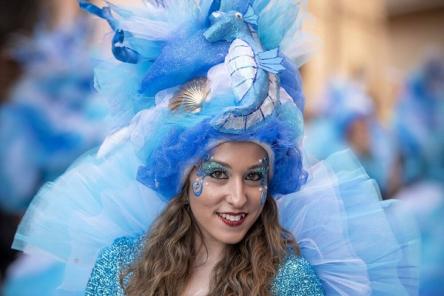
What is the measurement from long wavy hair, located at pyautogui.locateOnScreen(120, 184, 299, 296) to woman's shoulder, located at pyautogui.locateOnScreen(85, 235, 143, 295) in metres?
0.03

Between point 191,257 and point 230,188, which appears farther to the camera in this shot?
point 191,257

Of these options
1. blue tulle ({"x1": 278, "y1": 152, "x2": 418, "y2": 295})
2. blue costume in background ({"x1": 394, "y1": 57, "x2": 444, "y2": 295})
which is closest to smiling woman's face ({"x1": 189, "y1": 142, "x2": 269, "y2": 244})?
blue tulle ({"x1": 278, "y1": 152, "x2": 418, "y2": 295})

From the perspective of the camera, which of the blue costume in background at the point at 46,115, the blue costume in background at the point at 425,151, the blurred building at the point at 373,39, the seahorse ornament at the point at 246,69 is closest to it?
the seahorse ornament at the point at 246,69

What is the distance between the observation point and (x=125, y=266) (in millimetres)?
2465

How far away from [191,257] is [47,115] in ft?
15.2

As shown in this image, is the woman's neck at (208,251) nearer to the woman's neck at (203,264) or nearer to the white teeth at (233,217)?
the woman's neck at (203,264)

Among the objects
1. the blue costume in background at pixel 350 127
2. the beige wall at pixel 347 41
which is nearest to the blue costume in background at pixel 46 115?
the blue costume in background at pixel 350 127

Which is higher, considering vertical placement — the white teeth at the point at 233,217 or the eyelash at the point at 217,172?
the eyelash at the point at 217,172

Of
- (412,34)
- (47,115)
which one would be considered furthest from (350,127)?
(412,34)

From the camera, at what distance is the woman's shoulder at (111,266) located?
96.3 inches

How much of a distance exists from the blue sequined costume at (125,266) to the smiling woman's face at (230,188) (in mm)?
190

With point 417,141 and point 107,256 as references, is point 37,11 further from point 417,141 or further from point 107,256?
point 107,256

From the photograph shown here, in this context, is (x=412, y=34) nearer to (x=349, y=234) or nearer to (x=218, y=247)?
(x=349, y=234)

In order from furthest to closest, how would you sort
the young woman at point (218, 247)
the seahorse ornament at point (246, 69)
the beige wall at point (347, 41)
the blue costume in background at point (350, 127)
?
the beige wall at point (347, 41)
the blue costume in background at point (350, 127)
the young woman at point (218, 247)
the seahorse ornament at point (246, 69)
